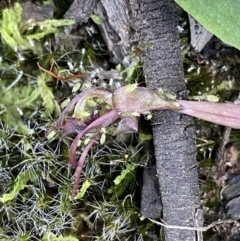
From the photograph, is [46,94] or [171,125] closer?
[171,125]

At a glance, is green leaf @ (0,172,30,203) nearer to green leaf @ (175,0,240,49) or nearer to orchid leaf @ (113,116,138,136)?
orchid leaf @ (113,116,138,136)

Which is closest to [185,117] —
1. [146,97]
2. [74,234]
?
[146,97]

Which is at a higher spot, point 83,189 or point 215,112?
point 215,112

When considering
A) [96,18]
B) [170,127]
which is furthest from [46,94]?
[170,127]

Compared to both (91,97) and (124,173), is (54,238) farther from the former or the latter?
(91,97)

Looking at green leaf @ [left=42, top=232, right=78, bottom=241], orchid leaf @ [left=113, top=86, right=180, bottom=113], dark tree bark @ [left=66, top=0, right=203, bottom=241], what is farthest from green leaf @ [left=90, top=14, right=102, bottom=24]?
green leaf @ [left=42, top=232, right=78, bottom=241]

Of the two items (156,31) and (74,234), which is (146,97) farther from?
(74,234)

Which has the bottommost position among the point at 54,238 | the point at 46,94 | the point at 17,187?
the point at 54,238
